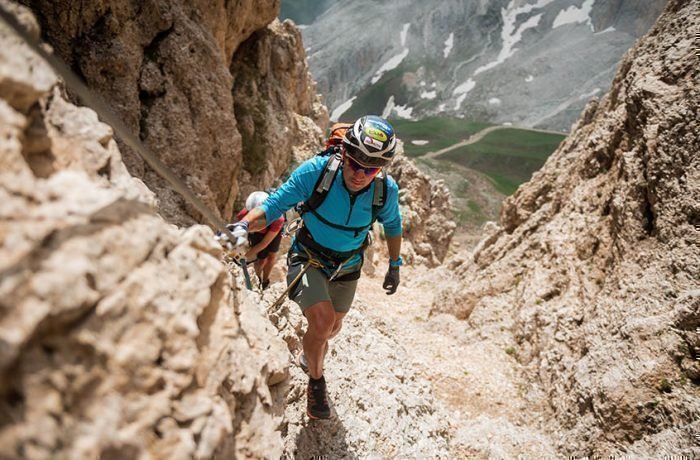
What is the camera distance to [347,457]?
5793mm

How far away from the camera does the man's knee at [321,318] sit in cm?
530

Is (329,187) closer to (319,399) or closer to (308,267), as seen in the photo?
(308,267)

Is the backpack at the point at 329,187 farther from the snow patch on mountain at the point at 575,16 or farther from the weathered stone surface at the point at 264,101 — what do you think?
the snow patch on mountain at the point at 575,16

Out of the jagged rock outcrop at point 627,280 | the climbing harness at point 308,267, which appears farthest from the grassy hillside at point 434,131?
the climbing harness at point 308,267

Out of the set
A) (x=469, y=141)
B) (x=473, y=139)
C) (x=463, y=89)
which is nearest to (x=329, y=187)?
(x=469, y=141)

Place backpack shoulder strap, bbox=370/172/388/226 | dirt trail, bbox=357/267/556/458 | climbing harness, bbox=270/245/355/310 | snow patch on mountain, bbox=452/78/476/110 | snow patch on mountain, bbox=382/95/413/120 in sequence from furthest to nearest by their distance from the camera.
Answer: snow patch on mountain, bbox=382/95/413/120, snow patch on mountain, bbox=452/78/476/110, dirt trail, bbox=357/267/556/458, backpack shoulder strap, bbox=370/172/388/226, climbing harness, bbox=270/245/355/310

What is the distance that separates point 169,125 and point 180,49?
2555 millimetres

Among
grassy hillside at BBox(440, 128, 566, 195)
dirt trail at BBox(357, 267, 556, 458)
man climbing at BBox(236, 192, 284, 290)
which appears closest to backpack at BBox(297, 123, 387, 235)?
man climbing at BBox(236, 192, 284, 290)

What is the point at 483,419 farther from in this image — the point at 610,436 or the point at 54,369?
the point at 54,369

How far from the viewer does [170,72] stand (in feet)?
37.7

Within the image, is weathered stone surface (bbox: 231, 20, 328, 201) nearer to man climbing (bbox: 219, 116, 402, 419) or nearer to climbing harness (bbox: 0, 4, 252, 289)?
man climbing (bbox: 219, 116, 402, 419)

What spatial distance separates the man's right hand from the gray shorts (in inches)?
50.2

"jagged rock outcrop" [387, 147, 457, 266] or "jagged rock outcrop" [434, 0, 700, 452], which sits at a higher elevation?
"jagged rock outcrop" [434, 0, 700, 452]

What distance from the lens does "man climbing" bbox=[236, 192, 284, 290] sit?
9430 mm
